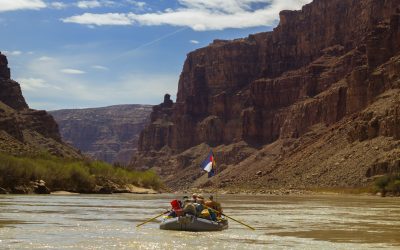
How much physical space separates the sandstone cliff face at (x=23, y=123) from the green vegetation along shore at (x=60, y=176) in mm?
16493

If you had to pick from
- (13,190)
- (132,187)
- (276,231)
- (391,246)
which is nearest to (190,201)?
(276,231)

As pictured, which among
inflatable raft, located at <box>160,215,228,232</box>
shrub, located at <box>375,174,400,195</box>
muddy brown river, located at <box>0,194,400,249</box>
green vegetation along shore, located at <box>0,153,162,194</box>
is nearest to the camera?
muddy brown river, located at <box>0,194,400,249</box>

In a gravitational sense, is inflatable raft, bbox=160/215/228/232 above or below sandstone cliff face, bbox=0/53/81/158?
below

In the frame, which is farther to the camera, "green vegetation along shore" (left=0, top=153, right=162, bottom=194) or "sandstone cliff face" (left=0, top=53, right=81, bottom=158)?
"sandstone cliff face" (left=0, top=53, right=81, bottom=158)

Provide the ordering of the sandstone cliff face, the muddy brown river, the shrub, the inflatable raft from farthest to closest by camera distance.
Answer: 1. the sandstone cliff face
2. the shrub
3. the inflatable raft
4. the muddy brown river

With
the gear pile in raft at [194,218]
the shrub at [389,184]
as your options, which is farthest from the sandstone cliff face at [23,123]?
the gear pile in raft at [194,218]

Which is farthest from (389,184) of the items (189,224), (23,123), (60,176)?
(23,123)

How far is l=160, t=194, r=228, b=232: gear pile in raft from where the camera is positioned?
3344 centimetres

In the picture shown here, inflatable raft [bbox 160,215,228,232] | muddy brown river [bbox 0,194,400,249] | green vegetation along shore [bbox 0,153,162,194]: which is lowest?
muddy brown river [bbox 0,194,400,249]

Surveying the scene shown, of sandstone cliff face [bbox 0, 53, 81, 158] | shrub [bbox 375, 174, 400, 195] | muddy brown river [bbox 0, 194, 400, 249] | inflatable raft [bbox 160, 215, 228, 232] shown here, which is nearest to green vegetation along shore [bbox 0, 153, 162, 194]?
sandstone cliff face [bbox 0, 53, 81, 158]

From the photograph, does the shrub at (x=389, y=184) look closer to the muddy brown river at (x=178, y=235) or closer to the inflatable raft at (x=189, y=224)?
the muddy brown river at (x=178, y=235)

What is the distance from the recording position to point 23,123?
150 m

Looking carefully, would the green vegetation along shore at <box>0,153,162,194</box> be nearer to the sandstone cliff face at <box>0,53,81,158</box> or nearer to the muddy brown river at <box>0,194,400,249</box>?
the sandstone cliff face at <box>0,53,81,158</box>

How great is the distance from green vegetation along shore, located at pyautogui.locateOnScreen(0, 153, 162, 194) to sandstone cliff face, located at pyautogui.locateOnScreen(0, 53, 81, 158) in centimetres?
1649
